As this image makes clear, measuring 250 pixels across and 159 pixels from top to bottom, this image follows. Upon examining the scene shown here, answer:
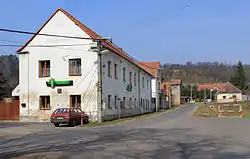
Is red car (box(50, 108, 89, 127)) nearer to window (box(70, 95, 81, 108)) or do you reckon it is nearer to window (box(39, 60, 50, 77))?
window (box(70, 95, 81, 108))

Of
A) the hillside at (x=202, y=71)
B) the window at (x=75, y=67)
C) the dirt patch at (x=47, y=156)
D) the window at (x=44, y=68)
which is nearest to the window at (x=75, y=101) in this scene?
the window at (x=75, y=67)

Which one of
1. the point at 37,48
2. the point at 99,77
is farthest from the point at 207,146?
the point at 37,48

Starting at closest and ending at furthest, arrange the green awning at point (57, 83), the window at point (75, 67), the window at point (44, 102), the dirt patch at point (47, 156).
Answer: the dirt patch at point (47, 156), the green awning at point (57, 83), the window at point (75, 67), the window at point (44, 102)

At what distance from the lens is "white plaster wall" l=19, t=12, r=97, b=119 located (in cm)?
3372

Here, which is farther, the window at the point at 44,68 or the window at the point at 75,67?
the window at the point at 44,68

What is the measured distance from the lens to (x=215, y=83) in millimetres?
148125

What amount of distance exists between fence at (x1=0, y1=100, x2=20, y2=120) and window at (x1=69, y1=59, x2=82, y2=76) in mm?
7031

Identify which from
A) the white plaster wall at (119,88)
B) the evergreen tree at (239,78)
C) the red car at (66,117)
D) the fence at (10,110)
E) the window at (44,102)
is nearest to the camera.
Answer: the red car at (66,117)

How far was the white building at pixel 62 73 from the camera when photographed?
3372 cm

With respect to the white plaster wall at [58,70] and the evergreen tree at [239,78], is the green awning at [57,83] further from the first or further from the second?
the evergreen tree at [239,78]

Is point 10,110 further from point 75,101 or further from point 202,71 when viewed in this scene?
point 202,71

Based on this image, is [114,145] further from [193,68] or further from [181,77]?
[181,77]

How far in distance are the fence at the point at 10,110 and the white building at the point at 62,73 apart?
1427mm

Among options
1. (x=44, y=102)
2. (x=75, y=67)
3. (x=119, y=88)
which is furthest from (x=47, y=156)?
(x=119, y=88)
